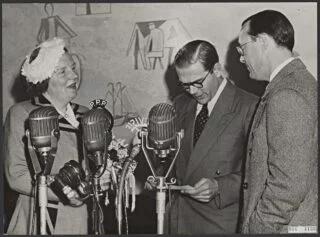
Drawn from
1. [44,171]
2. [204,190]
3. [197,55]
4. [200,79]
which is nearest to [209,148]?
[204,190]

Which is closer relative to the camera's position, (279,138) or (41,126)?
(279,138)

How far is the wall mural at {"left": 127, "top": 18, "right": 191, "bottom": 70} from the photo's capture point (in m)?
2.29

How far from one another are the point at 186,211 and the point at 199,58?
2.02 ft

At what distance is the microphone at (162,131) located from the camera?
1.92 m

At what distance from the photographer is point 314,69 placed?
7.43ft

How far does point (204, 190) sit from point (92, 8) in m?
0.89

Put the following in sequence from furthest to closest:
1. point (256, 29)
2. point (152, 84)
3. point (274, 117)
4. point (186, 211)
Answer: point (152, 84)
point (186, 211)
point (256, 29)
point (274, 117)

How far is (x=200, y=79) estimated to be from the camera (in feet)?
7.08

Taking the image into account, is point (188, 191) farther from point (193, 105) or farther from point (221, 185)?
point (193, 105)

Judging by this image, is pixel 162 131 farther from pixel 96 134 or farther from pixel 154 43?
pixel 154 43

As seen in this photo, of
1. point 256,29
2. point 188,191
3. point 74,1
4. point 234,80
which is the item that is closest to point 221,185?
point 188,191

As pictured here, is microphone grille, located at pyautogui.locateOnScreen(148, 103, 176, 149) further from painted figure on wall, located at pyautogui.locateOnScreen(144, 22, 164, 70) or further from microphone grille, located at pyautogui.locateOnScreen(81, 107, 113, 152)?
painted figure on wall, located at pyautogui.locateOnScreen(144, 22, 164, 70)

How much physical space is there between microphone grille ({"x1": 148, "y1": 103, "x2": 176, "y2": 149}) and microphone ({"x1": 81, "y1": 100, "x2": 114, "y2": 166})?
0.16 meters

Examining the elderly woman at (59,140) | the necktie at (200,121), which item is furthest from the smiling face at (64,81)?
the necktie at (200,121)
